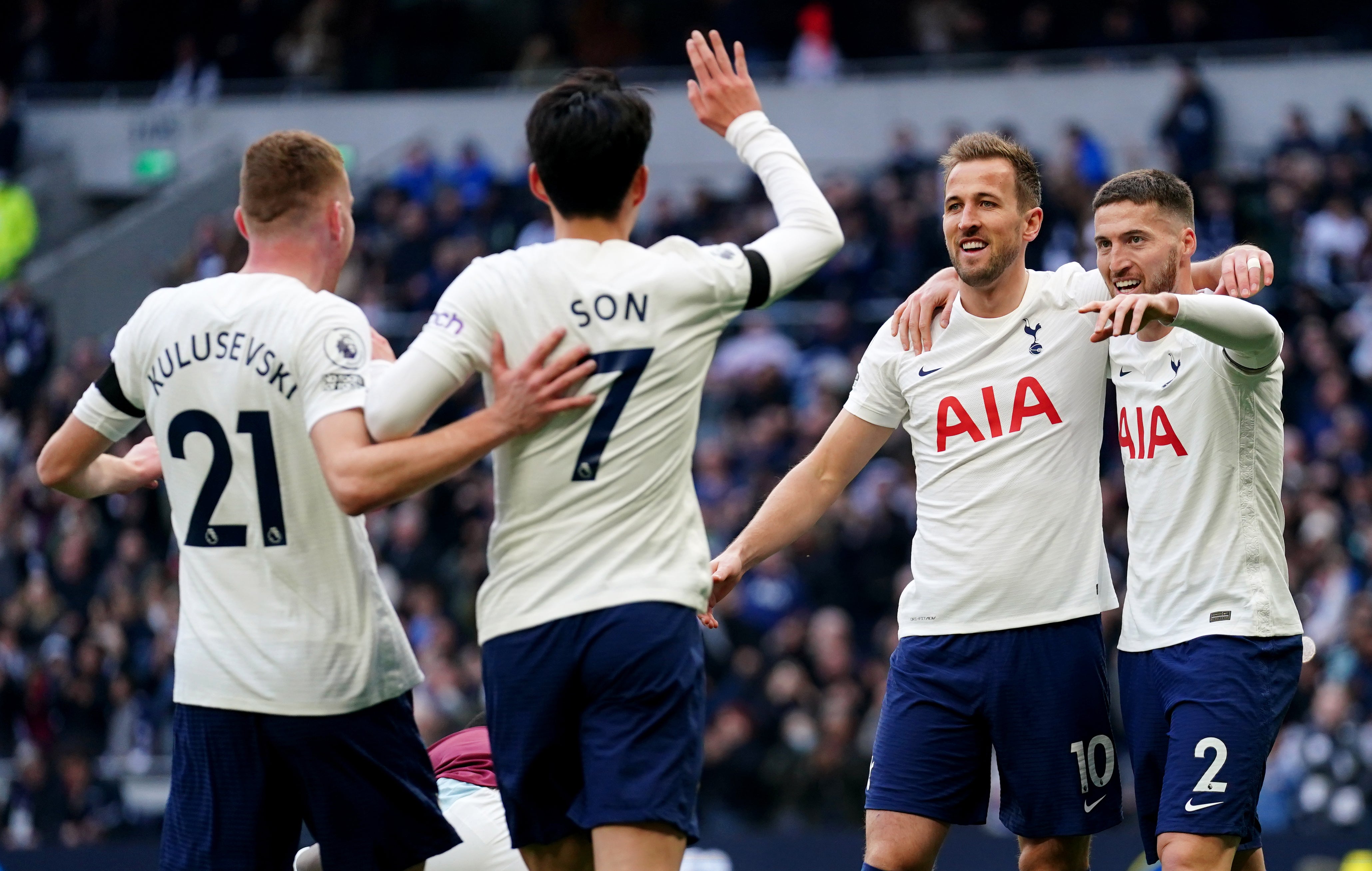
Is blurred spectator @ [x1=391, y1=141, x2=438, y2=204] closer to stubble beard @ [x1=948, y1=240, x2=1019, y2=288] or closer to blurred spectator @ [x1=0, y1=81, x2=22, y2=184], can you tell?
blurred spectator @ [x1=0, y1=81, x2=22, y2=184]

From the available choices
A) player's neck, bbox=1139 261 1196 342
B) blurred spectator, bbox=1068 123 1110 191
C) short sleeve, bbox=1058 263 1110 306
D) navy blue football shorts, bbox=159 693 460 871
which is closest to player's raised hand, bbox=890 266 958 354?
short sleeve, bbox=1058 263 1110 306

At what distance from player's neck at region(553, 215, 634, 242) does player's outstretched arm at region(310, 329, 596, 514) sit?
316 mm

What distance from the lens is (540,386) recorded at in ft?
13.9

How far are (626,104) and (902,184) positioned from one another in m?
13.2

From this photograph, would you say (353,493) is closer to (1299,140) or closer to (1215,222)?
(1215,222)

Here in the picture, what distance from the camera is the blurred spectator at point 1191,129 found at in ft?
58.9

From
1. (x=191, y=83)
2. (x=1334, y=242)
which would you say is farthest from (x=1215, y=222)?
A: (x=191, y=83)

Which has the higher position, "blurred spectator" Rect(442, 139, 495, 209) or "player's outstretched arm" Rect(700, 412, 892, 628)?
"blurred spectator" Rect(442, 139, 495, 209)

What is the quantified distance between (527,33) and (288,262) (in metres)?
19.6

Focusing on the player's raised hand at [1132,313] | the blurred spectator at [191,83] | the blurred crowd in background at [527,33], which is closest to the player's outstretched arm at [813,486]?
the player's raised hand at [1132,313]

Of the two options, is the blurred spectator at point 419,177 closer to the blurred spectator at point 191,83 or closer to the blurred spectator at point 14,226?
the blurred spectator at point 191,83

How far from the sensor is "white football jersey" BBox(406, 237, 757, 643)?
4.30 meters

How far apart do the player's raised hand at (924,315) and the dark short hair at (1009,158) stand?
1.16ft

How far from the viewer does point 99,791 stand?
1295 centimetres
